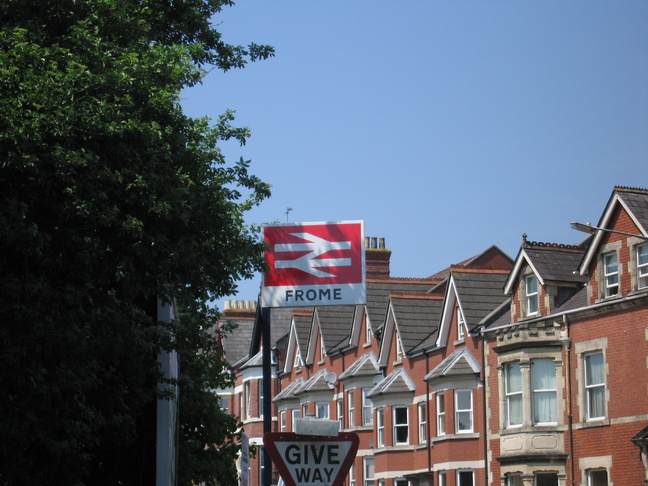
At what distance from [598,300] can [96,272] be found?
23.6 metres

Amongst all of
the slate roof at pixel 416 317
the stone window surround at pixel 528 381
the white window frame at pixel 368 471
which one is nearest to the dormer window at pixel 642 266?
the stone window surround at pixel 528 381

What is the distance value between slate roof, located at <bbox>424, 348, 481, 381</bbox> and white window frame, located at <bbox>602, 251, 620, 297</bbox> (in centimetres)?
723

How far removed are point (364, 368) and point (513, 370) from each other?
13878mm

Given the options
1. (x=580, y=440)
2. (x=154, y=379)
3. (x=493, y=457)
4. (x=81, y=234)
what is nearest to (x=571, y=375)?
(x=580, y=440)

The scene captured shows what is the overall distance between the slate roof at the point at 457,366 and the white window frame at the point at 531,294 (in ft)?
11.5

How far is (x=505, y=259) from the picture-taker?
59.1 meters

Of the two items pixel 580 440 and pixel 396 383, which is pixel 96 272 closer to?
pixel 580 440

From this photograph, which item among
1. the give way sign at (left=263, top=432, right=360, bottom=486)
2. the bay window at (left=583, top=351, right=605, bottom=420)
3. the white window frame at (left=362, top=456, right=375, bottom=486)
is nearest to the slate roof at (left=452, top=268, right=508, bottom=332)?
the bay window at (left=583, top=351, right=605, bottom=420)

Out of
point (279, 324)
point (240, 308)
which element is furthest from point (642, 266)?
point (240, 308)

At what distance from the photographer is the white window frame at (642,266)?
3361cm

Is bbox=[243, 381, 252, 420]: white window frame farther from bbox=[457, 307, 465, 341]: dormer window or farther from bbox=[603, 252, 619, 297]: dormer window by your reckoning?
bbox=[603, 252, 619, 297]: dormer window

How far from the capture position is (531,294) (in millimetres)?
38594

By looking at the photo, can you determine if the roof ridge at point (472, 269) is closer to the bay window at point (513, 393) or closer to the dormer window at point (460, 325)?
the dormer window at point (460, 325)

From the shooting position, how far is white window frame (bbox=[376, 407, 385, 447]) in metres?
48.0
